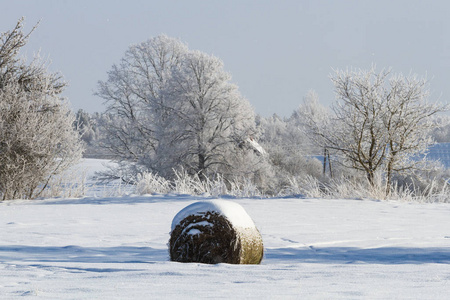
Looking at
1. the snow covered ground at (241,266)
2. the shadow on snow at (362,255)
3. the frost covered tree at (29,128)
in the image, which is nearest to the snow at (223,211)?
the snow covered ground at (241,266)

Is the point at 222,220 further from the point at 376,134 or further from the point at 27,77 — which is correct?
the point at 376,134

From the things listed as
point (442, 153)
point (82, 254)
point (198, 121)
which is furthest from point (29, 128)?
point (442, 153)

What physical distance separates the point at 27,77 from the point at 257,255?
996 cm

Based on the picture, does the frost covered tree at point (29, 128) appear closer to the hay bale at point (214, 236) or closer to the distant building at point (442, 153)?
the hay bale at point (214, 236)

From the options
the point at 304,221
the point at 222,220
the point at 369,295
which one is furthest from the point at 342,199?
the point at 369,295

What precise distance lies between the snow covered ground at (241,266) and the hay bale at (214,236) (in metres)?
0.19

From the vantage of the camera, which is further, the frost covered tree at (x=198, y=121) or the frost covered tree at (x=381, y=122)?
the frost covered tree at (x=198, y=121)

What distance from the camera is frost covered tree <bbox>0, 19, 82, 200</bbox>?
12.4 metres

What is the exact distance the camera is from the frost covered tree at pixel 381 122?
16.2 metres

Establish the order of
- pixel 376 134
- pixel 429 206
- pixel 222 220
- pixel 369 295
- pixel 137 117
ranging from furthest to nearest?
1. pixel 137 117
2. pixel 376 134
3. pixel 429 206
4. pixel 222 220
5. pixel 369 295

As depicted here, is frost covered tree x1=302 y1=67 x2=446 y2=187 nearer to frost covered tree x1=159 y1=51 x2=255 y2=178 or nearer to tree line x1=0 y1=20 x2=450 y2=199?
tree line x1=0 y1=20 x2=450 y2=199

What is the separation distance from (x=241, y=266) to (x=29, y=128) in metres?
8.95

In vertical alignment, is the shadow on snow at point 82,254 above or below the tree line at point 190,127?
below

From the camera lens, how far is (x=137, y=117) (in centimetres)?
3186
